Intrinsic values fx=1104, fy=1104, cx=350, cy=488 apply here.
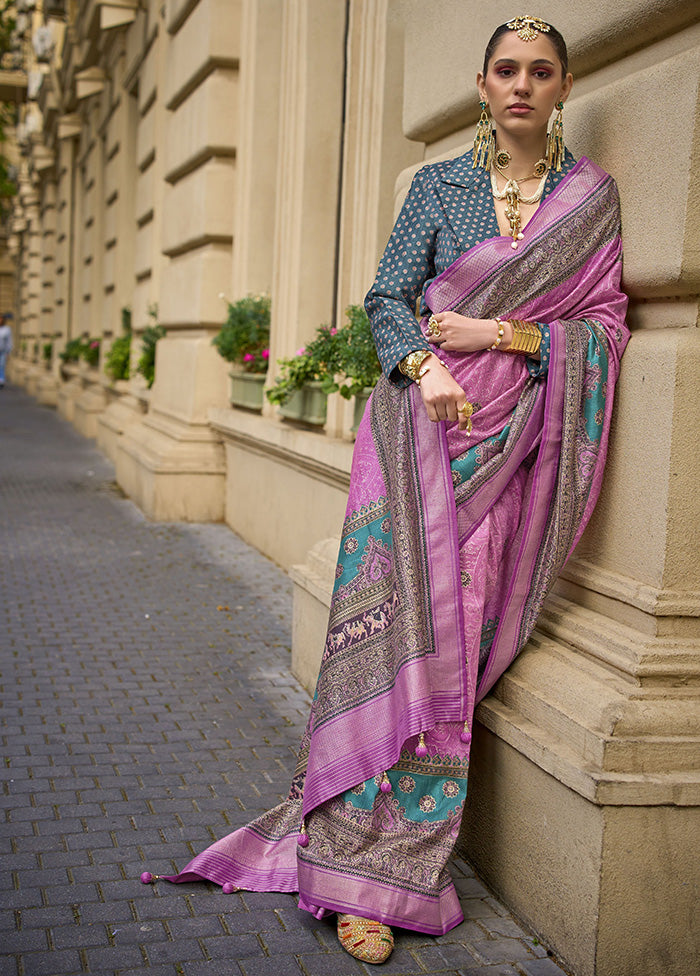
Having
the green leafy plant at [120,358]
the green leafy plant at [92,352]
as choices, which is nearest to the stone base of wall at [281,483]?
the green leafy plant at [120,358]

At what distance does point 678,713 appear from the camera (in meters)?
2.64

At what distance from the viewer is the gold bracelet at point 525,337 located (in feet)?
9.51

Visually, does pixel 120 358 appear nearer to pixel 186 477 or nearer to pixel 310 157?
pixel 186 477

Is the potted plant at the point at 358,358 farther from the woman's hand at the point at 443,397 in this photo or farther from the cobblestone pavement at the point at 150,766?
the woman's hand at the point at 443,397

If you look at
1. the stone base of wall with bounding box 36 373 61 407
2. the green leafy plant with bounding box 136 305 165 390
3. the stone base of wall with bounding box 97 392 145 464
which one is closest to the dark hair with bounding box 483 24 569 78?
the green leafy plant with bounding box 136 305 165 390

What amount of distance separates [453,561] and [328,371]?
347cm

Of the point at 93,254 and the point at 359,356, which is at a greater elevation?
the point at 93,254

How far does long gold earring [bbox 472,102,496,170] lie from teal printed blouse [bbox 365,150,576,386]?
0.09 ft

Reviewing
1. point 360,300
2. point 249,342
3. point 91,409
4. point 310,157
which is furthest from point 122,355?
point 360,300

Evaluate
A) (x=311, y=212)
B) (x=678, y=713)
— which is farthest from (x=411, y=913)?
(x=311, y=212)

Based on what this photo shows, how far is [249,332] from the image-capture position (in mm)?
8102

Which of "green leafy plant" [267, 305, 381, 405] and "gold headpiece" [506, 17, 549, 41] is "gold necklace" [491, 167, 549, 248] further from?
"green leafy plant" [267, 305, 381, 405]

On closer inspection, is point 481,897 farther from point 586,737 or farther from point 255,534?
point 255,534

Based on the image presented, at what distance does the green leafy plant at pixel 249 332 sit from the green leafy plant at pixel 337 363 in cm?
93
